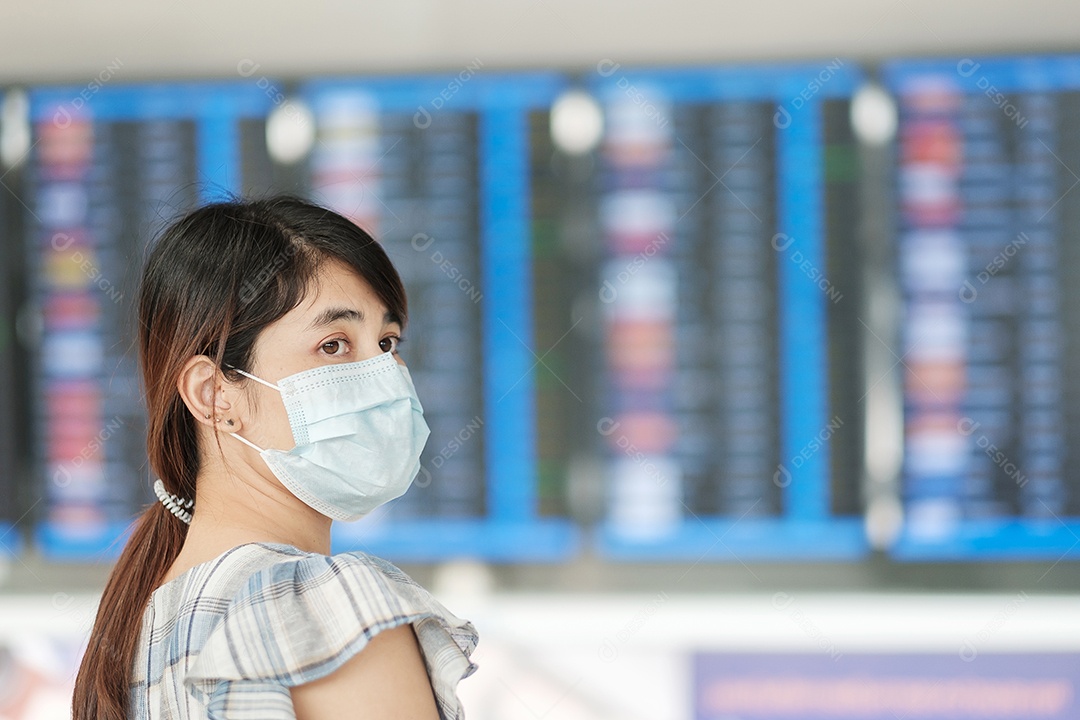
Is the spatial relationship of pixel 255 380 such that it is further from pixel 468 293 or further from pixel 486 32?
pixel 486 32

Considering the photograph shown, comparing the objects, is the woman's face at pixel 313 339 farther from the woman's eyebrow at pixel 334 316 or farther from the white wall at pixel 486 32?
the white wall at pixel 486 32

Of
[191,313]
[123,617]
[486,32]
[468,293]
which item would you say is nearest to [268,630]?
[123,617]

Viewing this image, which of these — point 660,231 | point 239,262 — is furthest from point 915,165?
point 239,262

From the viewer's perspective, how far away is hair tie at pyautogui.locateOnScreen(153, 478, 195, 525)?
104 cm

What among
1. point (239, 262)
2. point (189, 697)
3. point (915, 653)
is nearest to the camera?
point (189, 697)

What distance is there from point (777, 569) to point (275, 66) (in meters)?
1.69

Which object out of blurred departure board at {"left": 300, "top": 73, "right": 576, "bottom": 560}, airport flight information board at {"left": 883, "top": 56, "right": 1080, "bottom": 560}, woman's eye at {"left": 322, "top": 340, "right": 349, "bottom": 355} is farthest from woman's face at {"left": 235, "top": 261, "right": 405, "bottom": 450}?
airport flight information board at {"left": 883, "top": 56, "right": 1080, "bottom": 560}

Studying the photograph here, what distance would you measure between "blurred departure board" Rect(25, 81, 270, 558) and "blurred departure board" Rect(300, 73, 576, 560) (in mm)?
300

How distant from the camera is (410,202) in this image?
2311 millimetres

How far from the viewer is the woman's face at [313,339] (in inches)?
38.0

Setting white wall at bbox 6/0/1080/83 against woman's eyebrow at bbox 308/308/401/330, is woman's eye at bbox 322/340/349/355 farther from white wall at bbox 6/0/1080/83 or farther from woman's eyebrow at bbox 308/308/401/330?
white wall at bbox 6/0/1080/83

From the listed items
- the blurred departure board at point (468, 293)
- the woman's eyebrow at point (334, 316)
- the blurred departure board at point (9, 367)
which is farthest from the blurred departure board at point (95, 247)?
the woman's eyebrow at point (334, 316)

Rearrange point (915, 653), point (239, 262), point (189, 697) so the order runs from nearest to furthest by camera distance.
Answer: point (189, 697)
point (239, 262)
point (915, 653)

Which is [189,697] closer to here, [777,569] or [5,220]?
[777,569]
